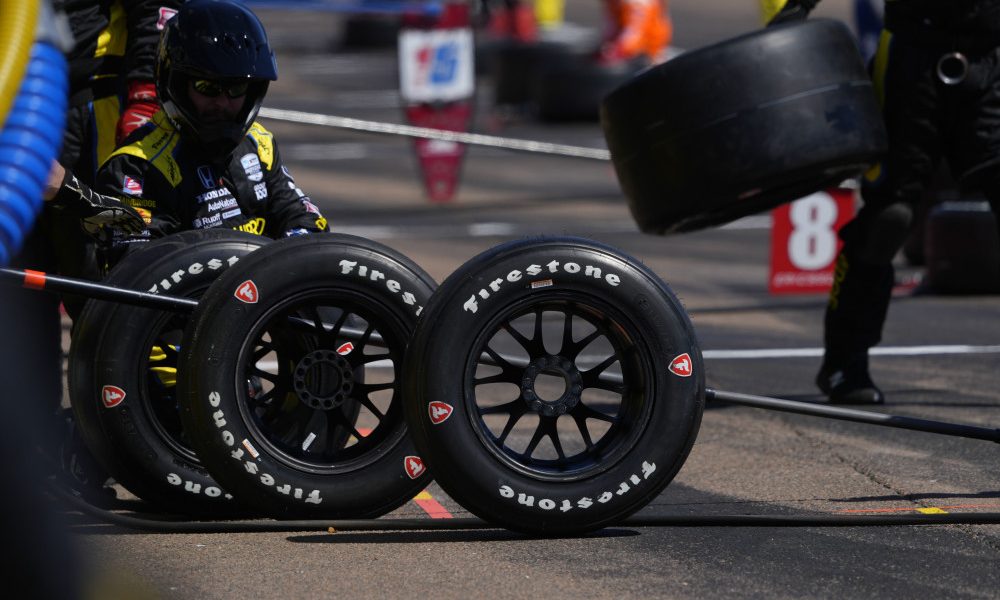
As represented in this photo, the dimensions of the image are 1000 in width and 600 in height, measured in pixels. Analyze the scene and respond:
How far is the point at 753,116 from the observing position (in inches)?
224

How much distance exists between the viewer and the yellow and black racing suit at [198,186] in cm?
503

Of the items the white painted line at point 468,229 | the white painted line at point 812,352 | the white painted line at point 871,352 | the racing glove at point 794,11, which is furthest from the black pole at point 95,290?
the white painted line at point 468,229

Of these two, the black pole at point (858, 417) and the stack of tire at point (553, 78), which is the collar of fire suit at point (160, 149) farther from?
the stack of tire at point (553, 78)

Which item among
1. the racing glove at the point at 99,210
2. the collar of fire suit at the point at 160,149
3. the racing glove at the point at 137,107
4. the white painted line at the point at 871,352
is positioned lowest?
the white painted line at the point at 871,352

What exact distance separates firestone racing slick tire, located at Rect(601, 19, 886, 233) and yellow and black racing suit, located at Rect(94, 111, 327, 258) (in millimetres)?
1363

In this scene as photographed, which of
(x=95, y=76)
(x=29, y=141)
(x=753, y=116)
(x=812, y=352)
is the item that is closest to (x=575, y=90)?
A: (x=812, y=352)

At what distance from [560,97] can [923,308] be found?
9.48 meters

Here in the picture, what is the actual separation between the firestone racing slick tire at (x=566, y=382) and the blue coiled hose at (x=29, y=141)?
1.50 metres

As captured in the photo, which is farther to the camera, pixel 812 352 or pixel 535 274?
pixel 812 352

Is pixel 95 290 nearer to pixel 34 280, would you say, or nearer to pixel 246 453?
pixel 34 280

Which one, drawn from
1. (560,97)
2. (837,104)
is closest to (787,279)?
(837,104)

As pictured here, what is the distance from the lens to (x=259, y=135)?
5246 millimetres

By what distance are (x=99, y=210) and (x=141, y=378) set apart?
0.51 m

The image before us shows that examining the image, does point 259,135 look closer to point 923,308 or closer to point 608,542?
point 608,542
